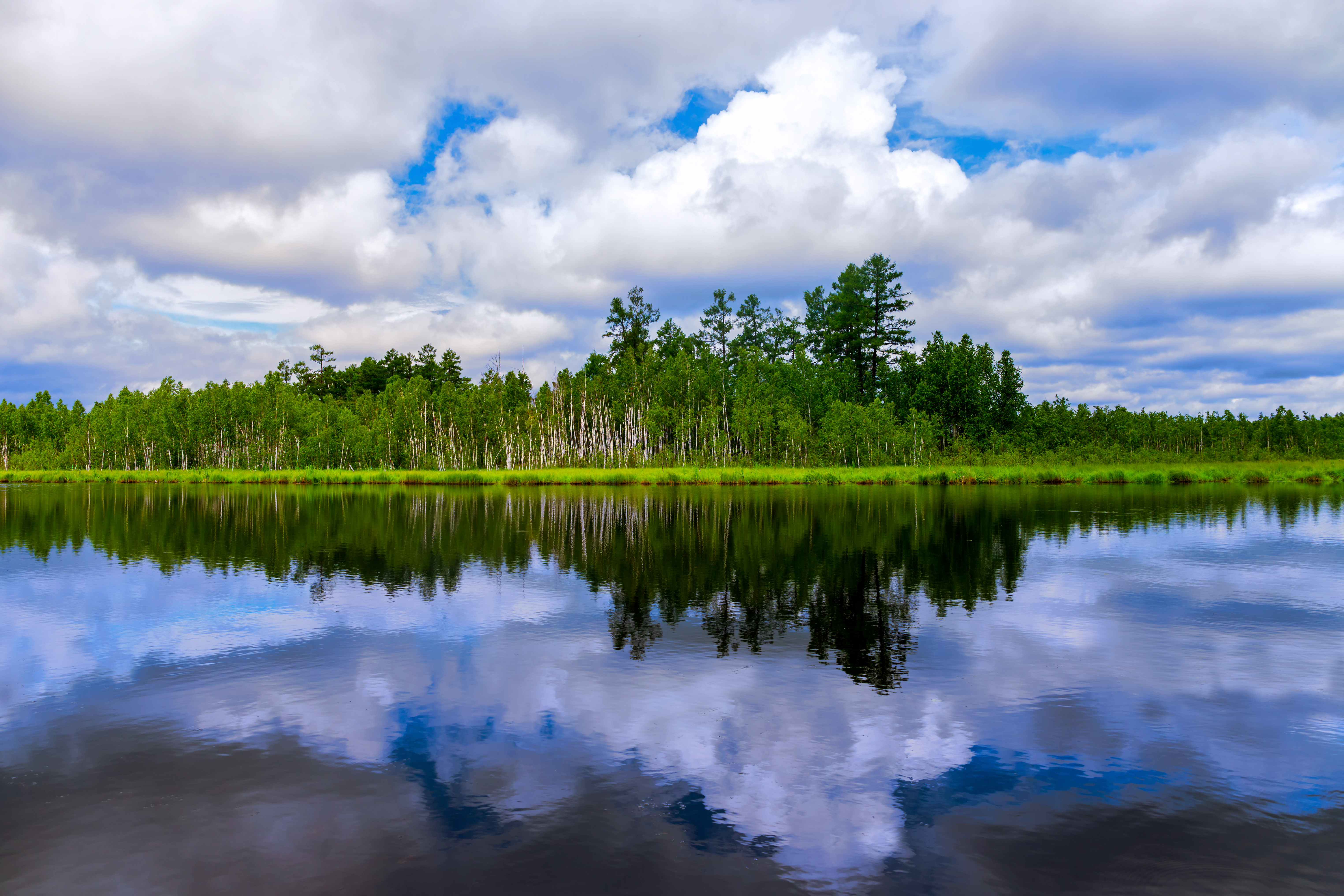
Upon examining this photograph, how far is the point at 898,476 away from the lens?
63.1 m

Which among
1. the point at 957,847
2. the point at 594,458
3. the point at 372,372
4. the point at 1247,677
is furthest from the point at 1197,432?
the point at 372,372

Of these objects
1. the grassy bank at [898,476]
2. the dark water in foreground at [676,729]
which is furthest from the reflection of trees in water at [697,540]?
the grassy bank at [898,476]

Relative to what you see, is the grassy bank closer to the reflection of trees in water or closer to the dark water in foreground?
the reflection of trees in water

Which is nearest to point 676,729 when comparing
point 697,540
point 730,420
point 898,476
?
point 697,540

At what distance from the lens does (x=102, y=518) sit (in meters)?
34.4

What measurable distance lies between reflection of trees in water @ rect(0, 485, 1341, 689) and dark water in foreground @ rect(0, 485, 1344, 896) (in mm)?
220

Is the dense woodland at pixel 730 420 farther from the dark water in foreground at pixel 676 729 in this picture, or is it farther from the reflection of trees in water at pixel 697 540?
the dark water in foreground at pixel 676 729

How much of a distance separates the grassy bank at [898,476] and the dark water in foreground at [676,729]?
42682 mm

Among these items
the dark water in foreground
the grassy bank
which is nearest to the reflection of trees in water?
the dark water in foreground

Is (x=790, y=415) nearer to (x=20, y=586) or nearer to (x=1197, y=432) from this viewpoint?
(x=1197, y=432)

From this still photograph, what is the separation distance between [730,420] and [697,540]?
56168 mm

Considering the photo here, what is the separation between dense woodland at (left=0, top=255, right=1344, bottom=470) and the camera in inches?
2975

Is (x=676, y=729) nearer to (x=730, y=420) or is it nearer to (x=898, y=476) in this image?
(x=898, y=476)

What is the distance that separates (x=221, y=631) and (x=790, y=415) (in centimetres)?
6386
